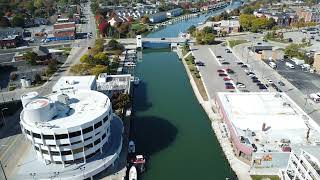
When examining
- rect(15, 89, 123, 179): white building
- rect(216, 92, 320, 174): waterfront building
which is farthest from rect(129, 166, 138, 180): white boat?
rect(216, 92, 320, 174): waterfront building

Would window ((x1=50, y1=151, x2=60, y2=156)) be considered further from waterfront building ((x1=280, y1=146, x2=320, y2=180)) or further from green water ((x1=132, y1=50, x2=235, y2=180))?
waterfront building ((x1=280, y1=146, x2=320, y2=180))

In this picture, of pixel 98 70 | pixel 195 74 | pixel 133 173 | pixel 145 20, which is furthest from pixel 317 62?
pixel 145 20

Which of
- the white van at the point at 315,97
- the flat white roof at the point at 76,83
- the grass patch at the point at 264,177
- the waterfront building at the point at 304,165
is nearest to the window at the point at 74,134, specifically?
the flat white roof at the point at 76,83

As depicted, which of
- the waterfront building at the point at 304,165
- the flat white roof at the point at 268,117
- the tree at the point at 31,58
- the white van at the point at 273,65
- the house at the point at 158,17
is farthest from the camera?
the house at the point at 158,17

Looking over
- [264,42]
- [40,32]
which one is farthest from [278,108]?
[40,32]

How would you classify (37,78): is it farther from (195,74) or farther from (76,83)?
(195,74)

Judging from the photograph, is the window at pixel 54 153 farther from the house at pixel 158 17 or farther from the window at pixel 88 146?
the house at pixel 158 17
